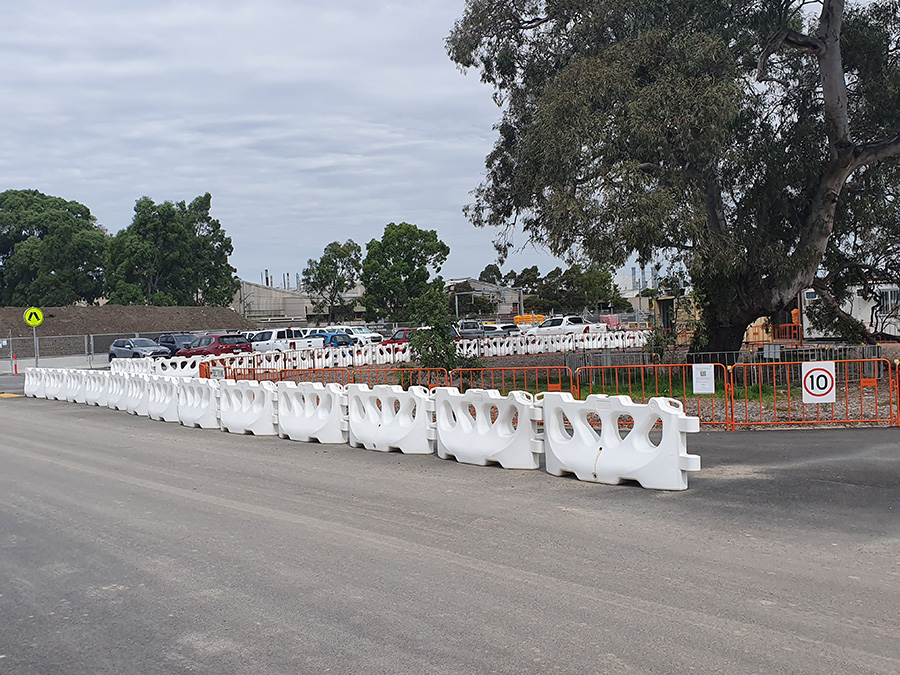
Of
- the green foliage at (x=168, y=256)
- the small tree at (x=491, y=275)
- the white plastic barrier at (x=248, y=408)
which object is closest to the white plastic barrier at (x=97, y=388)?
the white plastic barrier at (x=248, y=408)

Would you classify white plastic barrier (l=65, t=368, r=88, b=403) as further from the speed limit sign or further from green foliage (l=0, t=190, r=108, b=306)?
green foliage (l=0, t=190, r=108, b=306)

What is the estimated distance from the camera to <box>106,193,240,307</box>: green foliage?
71625mm

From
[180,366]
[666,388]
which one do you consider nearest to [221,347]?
[180,366]

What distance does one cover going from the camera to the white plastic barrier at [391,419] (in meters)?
12.5

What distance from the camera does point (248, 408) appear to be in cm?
1579

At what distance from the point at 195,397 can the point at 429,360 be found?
24.9 feet

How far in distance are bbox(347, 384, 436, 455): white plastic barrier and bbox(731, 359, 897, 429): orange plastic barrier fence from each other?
5.19 metres

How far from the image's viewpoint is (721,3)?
19.8 metres

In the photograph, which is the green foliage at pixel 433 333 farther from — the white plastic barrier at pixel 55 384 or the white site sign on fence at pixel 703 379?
the white plastic barrier at pixel 55 384

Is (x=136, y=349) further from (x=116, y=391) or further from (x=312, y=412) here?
(x=312, y=412)

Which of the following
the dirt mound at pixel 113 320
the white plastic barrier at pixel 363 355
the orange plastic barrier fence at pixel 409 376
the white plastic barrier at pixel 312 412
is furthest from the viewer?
the dirt mound at pixel 113 320

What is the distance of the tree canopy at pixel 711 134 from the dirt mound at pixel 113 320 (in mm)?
45317

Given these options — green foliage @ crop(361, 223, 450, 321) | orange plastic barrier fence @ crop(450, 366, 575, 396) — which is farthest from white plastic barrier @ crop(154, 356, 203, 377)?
green foliage @ crop(361, 223, 450, 321)

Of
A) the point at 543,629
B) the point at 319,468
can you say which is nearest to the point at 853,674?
the point at 543,629
